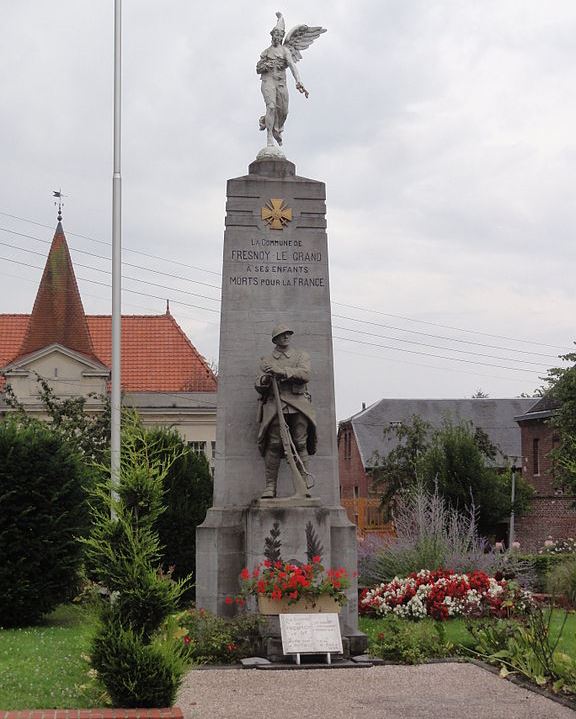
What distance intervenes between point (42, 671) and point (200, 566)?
414cm

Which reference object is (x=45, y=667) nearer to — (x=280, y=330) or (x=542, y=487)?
(x=280, y=330)

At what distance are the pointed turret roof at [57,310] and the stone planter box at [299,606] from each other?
29.9 metres

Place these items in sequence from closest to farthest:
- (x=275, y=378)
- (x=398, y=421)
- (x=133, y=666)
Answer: (x=133, y=666) → (x=275, y=378) → (x=398, y=421)

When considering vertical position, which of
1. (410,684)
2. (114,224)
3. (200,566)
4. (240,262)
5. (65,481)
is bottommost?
(410,684)

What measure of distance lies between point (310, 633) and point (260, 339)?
430 cm

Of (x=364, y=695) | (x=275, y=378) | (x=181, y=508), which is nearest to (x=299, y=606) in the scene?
(x=364, y=695)

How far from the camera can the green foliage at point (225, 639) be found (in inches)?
501

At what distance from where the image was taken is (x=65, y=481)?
53.2 feet

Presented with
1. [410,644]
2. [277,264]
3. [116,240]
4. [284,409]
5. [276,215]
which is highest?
[116,240]

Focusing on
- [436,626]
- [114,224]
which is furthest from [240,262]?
[436,626]

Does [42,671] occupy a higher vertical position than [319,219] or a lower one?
lower

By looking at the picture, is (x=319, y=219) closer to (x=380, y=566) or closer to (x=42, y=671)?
(x=380, y=566)

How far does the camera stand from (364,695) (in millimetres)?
10734

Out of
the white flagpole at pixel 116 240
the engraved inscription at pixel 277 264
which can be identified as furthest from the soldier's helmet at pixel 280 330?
the white flagpole at pixel 116 240
